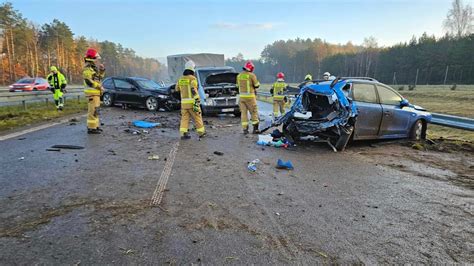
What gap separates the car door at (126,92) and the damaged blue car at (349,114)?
32.5 feet

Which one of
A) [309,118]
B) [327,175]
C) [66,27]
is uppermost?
[66,27]

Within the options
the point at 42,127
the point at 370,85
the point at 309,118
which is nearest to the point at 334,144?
the point at 309,118

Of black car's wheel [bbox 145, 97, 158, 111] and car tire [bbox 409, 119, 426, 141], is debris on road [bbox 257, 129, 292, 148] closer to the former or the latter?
car tire [bbox 409, 119, 426, 141]

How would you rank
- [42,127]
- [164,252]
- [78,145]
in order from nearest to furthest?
[164,252], [78,145], [42,127]

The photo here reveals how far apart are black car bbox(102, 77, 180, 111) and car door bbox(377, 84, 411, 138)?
32.5 feet

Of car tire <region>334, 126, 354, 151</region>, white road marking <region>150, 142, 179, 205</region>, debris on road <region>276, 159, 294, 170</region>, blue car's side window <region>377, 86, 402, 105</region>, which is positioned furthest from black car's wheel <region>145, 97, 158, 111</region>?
debris on road <region>276, 159, 294, 170</region>

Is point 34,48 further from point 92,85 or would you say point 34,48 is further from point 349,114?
point 349,114

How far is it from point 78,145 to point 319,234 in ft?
19.2

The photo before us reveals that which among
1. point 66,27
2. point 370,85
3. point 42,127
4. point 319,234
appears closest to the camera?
point 319,234

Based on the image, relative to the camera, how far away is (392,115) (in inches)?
306

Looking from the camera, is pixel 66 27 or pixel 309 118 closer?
pixel 309 118

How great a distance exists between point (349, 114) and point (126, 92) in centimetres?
1227

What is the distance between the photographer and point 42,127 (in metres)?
9.59

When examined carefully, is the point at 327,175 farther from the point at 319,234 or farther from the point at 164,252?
the point at 164,252
